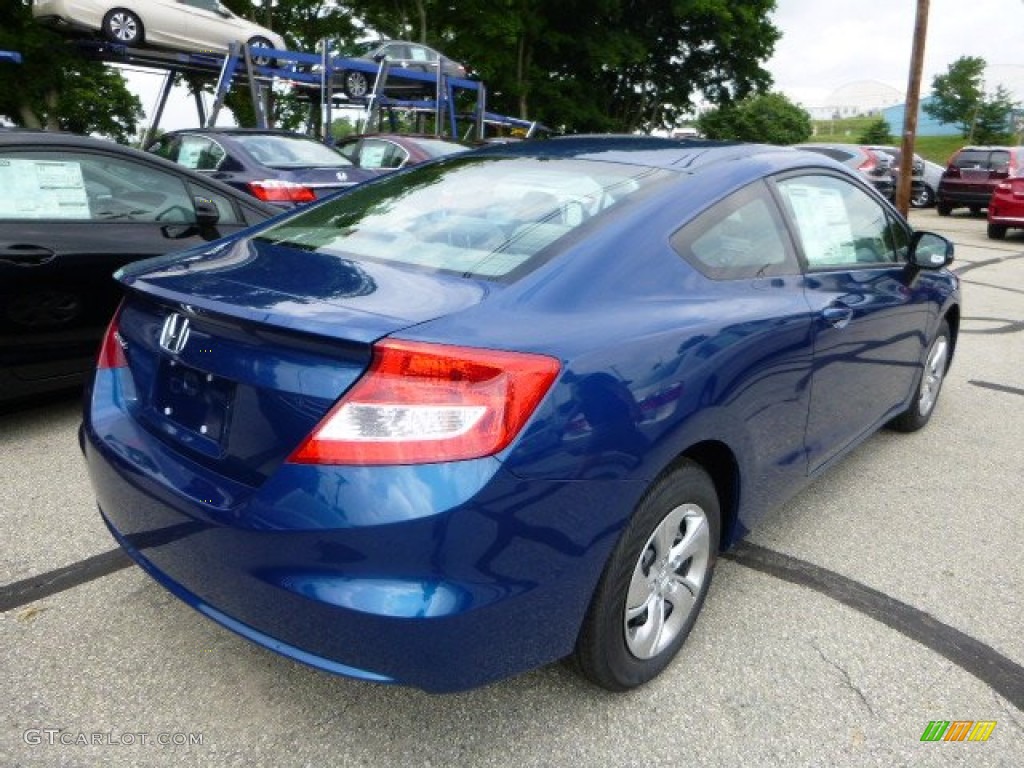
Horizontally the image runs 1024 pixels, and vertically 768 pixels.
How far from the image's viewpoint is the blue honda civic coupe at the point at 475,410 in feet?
5.34

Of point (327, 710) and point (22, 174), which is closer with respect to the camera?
point (327, 710)

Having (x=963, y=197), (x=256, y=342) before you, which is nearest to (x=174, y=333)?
(x=256, y=342)

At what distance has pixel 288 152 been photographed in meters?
8.38

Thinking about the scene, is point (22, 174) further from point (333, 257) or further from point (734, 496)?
point (734, 496)

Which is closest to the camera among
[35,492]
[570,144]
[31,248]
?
[570,144]

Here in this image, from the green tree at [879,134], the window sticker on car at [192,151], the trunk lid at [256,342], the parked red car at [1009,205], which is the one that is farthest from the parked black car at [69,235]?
the green tree at [879,134]

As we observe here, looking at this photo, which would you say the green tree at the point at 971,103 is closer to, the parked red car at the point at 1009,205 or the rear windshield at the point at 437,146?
the parked red car at the point at 1009,205

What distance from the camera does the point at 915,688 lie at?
2270 mm

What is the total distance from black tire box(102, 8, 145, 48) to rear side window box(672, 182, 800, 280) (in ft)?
39.8

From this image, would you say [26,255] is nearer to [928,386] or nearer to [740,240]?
[740,240]

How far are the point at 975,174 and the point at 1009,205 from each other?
167 inches

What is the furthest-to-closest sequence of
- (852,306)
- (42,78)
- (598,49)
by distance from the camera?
(598,49) < (42,78) < (852,306)

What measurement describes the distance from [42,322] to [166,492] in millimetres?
2380

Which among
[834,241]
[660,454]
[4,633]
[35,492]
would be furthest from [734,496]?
[35,492]
